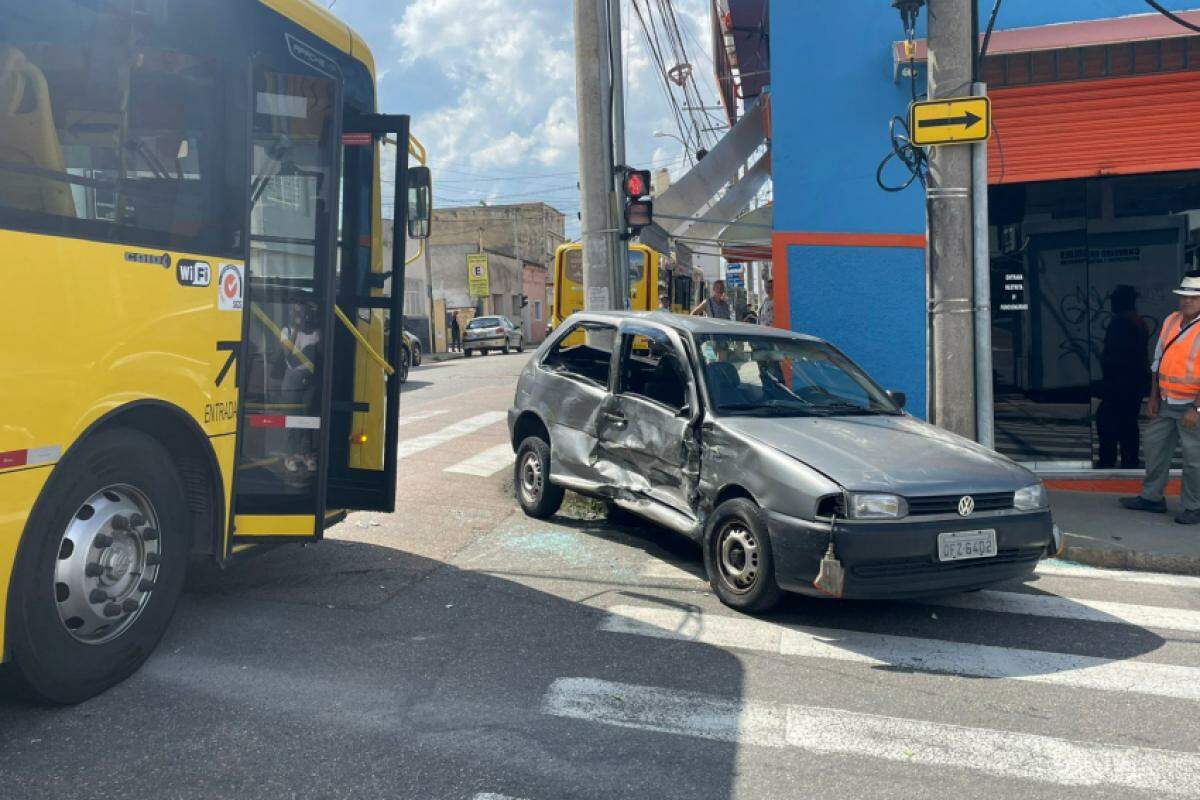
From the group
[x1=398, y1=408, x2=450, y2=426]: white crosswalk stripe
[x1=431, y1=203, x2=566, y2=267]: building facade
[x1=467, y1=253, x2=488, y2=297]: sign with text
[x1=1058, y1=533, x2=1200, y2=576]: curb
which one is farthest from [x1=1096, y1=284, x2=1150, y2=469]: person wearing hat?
[x1=431, y1=203, x2=566, y2=267]: building facade

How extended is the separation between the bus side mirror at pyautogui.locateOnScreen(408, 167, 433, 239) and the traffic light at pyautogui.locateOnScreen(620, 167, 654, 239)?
467cm

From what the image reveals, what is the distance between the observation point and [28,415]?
3607 millimetres

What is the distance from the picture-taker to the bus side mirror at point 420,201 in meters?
5.92

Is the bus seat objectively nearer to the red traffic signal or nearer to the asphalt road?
the asphalt road

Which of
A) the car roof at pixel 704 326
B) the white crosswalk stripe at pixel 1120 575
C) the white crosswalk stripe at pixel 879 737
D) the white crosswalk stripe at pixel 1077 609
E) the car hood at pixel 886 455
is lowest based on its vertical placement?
the white crosswalk stripe at pixel 879 737

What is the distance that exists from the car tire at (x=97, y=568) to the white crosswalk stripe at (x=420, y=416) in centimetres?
882

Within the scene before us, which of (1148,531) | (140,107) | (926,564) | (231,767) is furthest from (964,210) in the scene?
(231,767)

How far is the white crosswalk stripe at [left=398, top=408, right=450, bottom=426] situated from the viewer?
44.6ft

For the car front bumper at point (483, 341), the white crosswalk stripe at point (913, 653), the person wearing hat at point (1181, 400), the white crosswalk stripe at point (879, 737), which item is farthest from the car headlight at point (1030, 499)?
the car front bumper at point (483, 341)

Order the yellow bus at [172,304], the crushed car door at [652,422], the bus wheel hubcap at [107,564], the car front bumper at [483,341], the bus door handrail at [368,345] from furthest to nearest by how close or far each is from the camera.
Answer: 1. the car front bumper at [483,341]
2. the crushed car door at [652,422]
3. the bus door handrail at [368,345]
4. the bus wheel hubcap at [107,564]
5. the yellow bus at [172,304]

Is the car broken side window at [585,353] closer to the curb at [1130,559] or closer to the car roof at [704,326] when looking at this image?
the car roof at [704,326]

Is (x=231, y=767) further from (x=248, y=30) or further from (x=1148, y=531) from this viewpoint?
(x=1148, y=531)

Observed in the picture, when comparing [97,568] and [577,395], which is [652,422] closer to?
[577,395]

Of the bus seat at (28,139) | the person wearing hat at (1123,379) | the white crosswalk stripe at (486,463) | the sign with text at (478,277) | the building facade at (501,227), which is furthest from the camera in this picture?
the building facade at (501,227)
